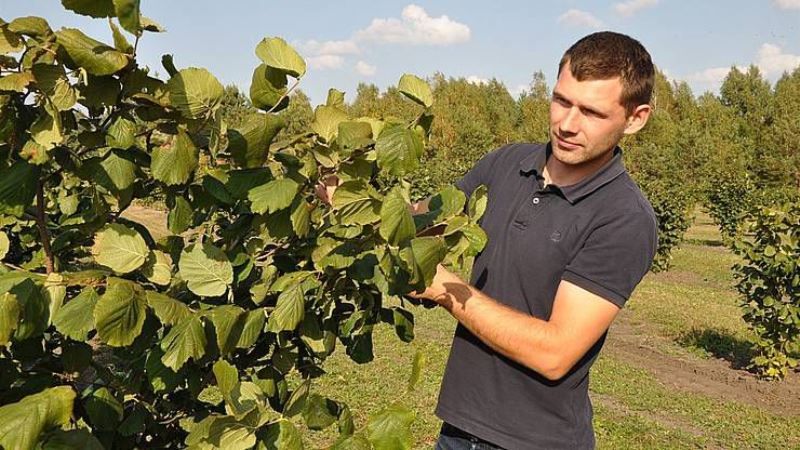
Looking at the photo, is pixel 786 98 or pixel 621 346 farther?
pixel 786 98

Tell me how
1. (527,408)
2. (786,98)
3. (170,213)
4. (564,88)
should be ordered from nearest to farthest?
→ (170,213)
(564,88)
(527,408)
(786,98)

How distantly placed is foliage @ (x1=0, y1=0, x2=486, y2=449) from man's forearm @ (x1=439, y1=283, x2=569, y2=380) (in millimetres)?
534

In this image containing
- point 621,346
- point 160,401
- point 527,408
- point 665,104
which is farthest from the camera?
point 665,104

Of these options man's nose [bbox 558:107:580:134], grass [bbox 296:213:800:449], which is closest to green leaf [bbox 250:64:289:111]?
man's nose [bbox 558:107:580:134]

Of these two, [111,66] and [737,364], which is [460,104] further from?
[111,66]

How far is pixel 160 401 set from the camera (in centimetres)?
163

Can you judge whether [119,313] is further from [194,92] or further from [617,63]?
[617,63]

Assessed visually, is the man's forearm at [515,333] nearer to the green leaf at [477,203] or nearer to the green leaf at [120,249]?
the green leaf at [477,203]

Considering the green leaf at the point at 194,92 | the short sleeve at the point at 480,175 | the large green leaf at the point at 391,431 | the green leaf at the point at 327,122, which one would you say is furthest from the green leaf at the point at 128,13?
the short sleeve at the point at 480,175

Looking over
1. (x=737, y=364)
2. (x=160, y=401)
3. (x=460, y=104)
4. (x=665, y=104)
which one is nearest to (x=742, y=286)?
(x=737, y=364)

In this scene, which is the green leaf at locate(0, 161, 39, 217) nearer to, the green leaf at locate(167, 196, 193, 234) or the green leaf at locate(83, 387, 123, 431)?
the green leaf at locate(167, 196, 193, 234)

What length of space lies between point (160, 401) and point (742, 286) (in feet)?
31.2

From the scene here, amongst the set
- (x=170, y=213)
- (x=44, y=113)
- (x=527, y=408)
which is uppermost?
(x=44, y=113)

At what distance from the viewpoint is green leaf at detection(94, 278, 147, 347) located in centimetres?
108
